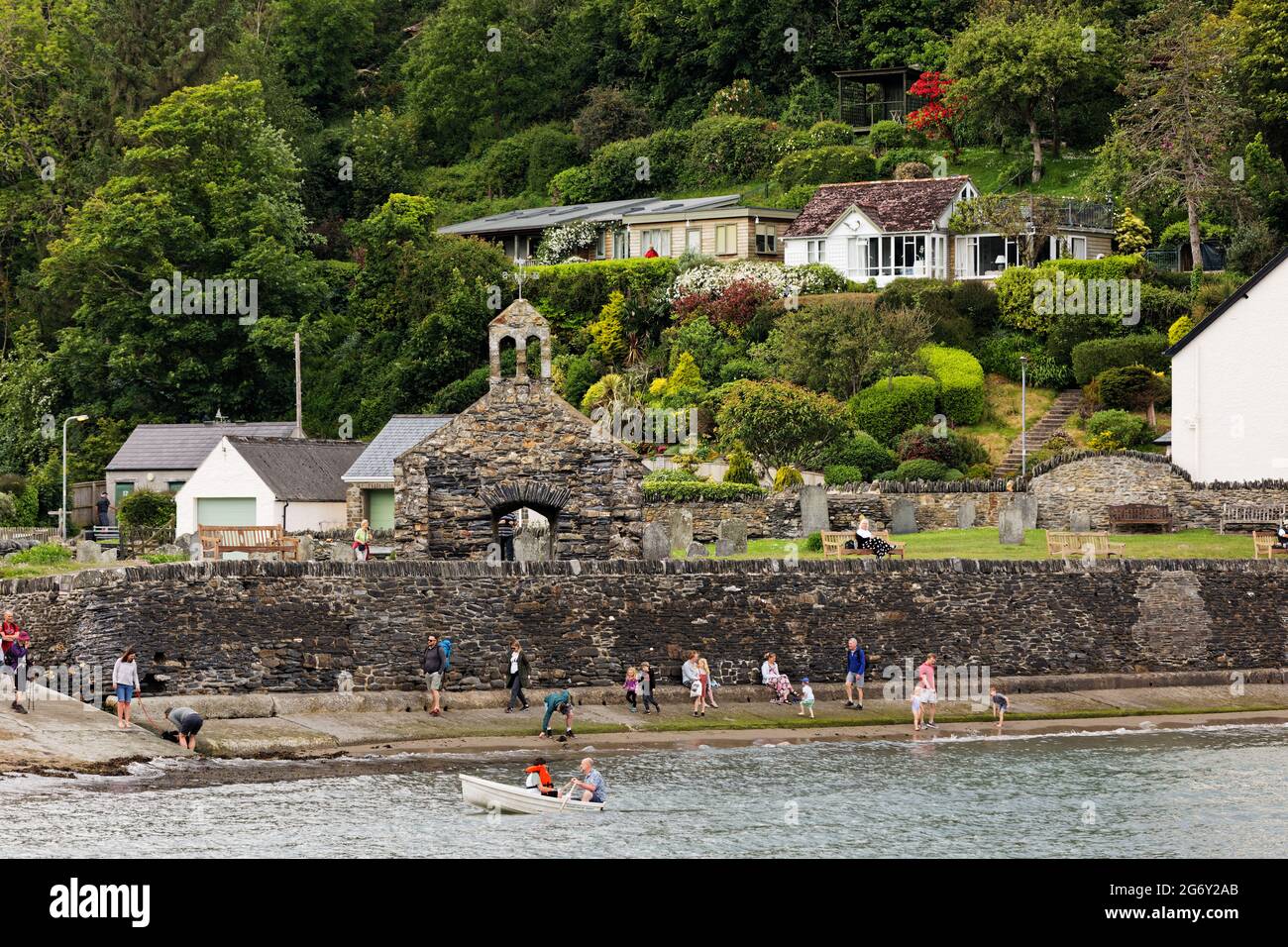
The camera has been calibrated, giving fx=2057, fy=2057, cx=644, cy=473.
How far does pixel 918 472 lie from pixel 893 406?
229 inches

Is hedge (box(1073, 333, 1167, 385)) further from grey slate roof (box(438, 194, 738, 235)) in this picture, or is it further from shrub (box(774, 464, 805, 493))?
grey slate roof (box(438, 194, 738, 235))

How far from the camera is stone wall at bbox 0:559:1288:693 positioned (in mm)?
38125

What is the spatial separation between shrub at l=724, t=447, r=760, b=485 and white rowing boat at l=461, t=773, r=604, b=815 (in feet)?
105

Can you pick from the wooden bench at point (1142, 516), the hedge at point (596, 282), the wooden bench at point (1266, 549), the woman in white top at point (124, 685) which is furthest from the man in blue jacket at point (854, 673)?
the hedge at point (596, 282)

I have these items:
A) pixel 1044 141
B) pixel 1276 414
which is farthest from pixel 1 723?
pixel 1044 141

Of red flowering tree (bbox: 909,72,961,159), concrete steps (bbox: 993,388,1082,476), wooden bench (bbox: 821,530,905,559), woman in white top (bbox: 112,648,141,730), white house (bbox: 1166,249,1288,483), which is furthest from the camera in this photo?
red flowering tree (bbox: 909,72,961,159)

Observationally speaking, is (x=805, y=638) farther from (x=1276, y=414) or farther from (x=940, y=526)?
(x=1276, y=414)

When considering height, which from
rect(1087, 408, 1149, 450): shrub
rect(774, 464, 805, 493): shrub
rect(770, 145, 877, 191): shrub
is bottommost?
rect(774, 464, 805, 493): shrub

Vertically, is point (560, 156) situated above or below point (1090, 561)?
above

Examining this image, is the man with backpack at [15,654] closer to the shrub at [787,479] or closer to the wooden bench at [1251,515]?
the shrub at [787,479]

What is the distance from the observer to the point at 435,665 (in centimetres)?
3878

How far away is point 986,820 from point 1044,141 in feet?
223

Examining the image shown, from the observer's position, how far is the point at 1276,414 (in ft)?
194

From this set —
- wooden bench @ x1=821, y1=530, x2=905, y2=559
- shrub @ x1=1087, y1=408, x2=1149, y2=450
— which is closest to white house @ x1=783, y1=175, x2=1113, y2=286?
shrub @ x1=1087, y1=408, x2=1149, y2=450
